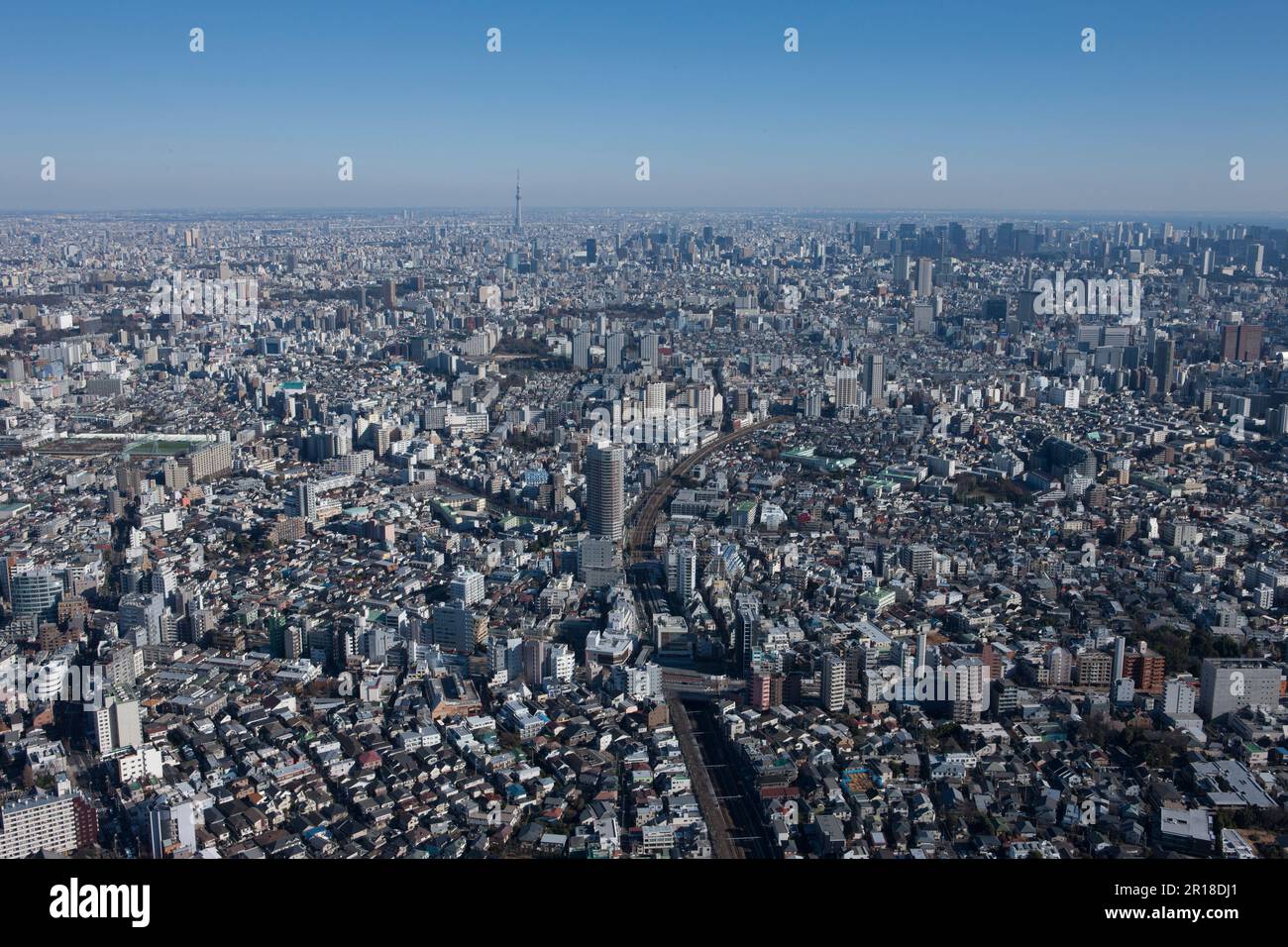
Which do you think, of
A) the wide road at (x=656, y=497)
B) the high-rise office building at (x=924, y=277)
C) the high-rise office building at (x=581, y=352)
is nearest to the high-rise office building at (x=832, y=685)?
the wide road at (x=656, y=497)

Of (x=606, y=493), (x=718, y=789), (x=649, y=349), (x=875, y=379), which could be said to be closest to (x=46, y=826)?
(x=718, y=789)

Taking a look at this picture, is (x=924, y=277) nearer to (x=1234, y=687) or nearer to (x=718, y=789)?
(x=1234, y=687)

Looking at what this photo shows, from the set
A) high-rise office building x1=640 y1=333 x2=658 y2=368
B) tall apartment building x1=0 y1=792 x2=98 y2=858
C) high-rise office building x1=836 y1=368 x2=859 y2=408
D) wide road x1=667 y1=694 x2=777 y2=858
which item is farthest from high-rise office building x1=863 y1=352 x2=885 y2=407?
tall apartment building x1=0 y1=792 x2=98 y2=858

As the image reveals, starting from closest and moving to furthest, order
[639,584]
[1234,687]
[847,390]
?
[1234,687] < [639,584] < [847,390]

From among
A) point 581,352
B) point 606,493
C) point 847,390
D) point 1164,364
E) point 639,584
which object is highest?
point 581,352

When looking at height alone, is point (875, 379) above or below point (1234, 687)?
above

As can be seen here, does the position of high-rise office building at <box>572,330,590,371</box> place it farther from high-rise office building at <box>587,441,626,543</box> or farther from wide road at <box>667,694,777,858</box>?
wide road at <box>667,694,777,858</box>
